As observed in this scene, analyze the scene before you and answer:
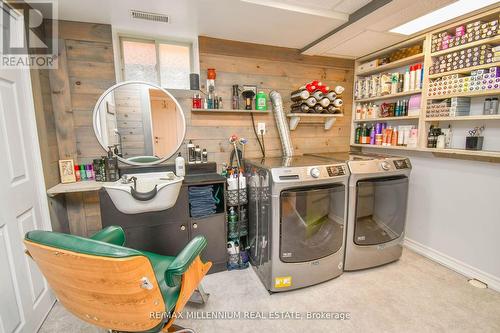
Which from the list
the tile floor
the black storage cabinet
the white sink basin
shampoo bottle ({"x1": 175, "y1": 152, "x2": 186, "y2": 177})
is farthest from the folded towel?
the tile floor

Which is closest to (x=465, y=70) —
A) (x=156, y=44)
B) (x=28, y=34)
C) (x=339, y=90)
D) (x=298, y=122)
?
(x=339, y=90)

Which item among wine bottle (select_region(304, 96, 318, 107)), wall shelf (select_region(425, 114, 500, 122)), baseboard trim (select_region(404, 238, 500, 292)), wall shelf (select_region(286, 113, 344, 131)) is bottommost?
baseboard trim (select_region(404, 238, 500, 292))

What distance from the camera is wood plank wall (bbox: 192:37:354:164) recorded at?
2.34 metres

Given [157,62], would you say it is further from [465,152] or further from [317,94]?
[465,152]

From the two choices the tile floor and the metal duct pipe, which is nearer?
the tile floor

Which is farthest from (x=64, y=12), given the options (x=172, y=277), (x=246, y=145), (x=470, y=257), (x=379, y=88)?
(x=470, y=257)

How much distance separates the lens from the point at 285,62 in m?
2.59

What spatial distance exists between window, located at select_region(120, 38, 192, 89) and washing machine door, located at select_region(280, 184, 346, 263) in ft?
4.97

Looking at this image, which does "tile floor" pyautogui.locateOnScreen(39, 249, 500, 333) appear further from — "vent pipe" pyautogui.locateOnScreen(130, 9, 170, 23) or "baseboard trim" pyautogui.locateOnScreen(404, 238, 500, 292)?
"vent pipe" pyautogui.locateOnScreen(130, 9, 170, 23)

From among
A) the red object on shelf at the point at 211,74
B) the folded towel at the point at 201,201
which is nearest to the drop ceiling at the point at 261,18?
the red object on shelf at the point at 211,74

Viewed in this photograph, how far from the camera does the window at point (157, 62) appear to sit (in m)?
2.08

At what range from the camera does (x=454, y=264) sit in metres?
2.11

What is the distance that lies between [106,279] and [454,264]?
2.79 metres

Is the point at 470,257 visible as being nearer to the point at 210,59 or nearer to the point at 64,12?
the point at 210,59
